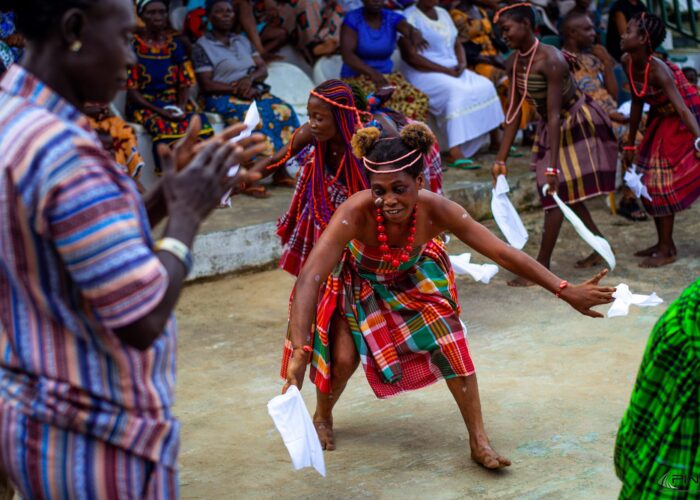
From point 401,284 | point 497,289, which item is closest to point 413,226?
point 401,284

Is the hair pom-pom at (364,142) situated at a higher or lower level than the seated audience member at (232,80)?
higher

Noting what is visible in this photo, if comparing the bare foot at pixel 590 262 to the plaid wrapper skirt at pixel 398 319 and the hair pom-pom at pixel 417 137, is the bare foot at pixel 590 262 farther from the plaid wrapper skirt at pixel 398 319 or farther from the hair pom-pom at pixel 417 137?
the hair pom-pom at pixel 417 137

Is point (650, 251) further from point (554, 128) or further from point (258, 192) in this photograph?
point (258, 192)

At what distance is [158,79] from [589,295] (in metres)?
5.41

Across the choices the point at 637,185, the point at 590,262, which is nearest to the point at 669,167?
the point at 637,185

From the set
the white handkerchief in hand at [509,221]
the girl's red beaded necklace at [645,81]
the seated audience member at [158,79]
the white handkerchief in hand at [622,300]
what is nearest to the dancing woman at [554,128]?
the girl's red beaded necklace at [645,81]

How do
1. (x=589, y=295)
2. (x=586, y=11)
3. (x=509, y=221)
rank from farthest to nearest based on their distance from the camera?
(x=586, y=11), (x=509, y=221), (x=589, y=295)

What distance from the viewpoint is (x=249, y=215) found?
782 centimetres

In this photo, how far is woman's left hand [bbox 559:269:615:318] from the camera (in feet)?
11.4

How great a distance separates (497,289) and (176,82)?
321 cm

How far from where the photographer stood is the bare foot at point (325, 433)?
4.40 meters

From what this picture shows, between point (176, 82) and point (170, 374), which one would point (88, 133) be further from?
point (176, 82)

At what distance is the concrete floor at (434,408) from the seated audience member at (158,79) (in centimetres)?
154

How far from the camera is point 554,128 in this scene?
7059mm
